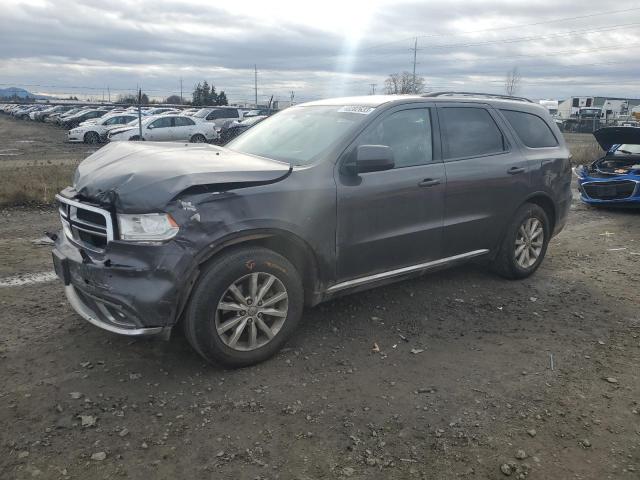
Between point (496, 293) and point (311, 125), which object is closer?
point (311, 125)

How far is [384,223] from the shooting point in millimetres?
4133

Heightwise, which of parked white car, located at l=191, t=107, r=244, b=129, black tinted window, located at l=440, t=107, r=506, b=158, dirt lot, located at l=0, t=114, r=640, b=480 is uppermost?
parked white car, located at l=191, t=107, r=244, b=129

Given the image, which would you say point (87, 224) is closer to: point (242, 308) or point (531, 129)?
point (242, 308)

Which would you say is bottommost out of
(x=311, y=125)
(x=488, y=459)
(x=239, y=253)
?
(x=488, y=459)

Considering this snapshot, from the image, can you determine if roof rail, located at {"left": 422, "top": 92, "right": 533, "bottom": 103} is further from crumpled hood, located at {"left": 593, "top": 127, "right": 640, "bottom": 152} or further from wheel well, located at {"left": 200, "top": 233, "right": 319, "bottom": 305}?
crumpled hood, located at {"left": 593, "top": 127, "right": 640, "bottom": 152}

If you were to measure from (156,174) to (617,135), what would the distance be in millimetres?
8833

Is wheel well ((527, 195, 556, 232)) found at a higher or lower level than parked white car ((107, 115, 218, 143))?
lower

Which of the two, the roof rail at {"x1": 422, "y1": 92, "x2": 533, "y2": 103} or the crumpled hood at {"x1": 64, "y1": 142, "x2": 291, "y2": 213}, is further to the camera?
the roof rail at {"x1": 422, "y1": 92, "x2": 533, "y2": 103}

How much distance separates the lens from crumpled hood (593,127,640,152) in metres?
9.03

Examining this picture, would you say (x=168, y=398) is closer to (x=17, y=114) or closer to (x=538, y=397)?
(x=538, y=397)

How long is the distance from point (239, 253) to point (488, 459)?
186 cm

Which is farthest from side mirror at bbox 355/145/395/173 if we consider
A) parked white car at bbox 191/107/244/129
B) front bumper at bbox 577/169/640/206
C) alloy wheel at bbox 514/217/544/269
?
parked white car at bbox 191/107/244/129

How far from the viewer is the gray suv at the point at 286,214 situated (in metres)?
3.23

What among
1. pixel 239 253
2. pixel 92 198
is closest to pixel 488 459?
pixel 239 253
